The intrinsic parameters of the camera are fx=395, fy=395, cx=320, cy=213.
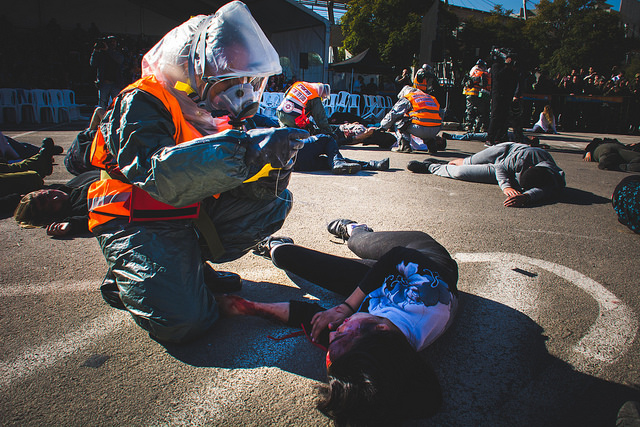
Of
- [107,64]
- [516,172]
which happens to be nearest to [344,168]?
[516,172]

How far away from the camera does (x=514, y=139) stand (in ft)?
29.0

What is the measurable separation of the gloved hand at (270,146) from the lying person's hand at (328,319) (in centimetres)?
69

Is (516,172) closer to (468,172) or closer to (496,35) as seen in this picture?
(468,172)

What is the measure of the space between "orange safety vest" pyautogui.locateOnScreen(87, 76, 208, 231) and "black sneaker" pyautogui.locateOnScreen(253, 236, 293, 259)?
0.70m

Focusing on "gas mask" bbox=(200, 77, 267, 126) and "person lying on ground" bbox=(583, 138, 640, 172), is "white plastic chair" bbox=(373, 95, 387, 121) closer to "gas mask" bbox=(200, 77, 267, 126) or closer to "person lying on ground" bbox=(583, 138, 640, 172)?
"person lying on ground" bbox=(583, 138, 640, 172)

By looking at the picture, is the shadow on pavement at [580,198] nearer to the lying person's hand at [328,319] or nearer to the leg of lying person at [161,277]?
the lying person's hand at [328,319]

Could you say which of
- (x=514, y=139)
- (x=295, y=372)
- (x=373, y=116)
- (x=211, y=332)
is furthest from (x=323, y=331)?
(x=373, y=116)

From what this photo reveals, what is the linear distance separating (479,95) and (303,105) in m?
6.62

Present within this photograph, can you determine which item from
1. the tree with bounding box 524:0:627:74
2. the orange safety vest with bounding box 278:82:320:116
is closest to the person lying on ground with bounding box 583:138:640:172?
the orange safety vest with bounding box 278:82:320:116

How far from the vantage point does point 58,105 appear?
11.4m

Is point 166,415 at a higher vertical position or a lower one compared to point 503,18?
lower

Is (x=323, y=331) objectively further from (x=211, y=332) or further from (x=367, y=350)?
(x=211, y=332)

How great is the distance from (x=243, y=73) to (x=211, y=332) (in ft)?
4.06

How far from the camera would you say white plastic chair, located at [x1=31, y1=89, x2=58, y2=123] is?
11.1 m
